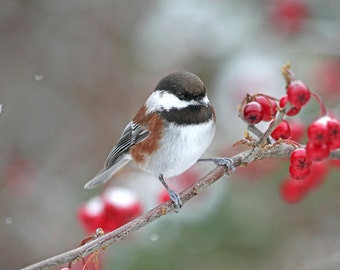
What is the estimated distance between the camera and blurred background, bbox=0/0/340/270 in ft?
9.00

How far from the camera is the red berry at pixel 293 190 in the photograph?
6.97ft

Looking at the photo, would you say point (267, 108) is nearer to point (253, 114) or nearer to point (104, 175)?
point (253, 114)

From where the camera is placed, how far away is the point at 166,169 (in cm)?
187

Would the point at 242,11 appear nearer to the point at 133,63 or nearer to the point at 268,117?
the point at 133,63

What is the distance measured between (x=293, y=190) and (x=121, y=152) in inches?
24.7

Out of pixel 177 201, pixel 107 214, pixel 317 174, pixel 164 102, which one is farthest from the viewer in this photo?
pixel 317 174

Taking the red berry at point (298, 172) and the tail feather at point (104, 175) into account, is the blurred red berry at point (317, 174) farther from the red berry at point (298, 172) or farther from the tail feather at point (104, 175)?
the red berry at point (298, 172)

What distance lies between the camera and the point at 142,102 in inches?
131

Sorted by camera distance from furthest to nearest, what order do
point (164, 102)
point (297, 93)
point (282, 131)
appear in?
point (164, 102), point (282, 131), point (297, 93)

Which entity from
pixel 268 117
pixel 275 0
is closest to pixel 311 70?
pixel 275 0

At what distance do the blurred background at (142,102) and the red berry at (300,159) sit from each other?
1.10 m

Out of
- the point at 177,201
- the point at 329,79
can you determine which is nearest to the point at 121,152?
the point at 177,201

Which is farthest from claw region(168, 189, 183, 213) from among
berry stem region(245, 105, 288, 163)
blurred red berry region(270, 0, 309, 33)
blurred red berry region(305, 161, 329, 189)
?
blurred red berry region(270, 0, 309, 33)

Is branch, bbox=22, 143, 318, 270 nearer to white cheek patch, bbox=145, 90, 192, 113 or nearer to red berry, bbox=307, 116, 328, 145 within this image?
red berry, bbox=307, 116, 328, 145
